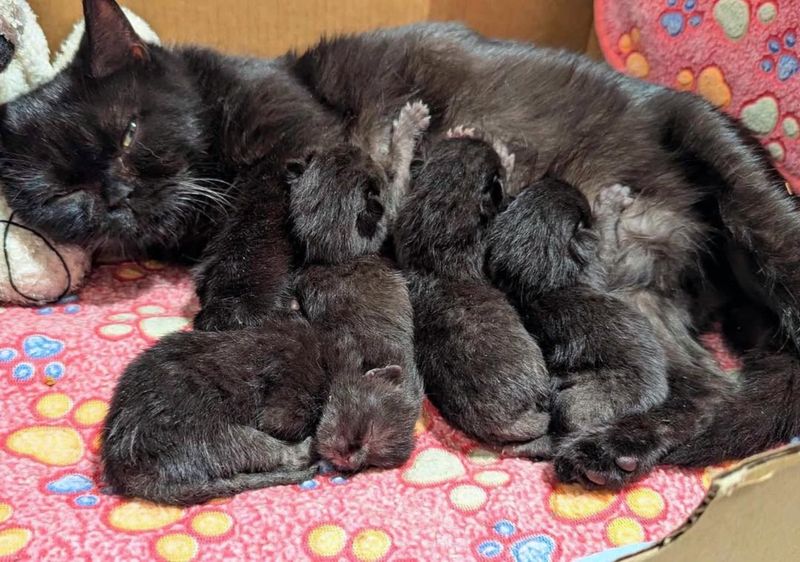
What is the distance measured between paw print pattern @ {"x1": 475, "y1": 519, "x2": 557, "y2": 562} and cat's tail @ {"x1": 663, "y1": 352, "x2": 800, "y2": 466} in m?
0.27

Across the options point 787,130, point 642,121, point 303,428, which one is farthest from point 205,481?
point 787,130

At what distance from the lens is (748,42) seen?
1.59m

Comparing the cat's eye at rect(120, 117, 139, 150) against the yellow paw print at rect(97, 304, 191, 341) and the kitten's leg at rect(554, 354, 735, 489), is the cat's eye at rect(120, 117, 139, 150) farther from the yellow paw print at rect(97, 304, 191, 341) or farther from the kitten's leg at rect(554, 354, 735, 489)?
the kitten's leg at rect(554, 354, 735, 489)

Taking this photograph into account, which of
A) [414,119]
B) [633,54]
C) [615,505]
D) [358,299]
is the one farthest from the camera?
[633,54]

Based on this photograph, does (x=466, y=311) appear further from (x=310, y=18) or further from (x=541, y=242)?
(x=310, y=18)

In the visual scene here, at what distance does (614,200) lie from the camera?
1.47 m

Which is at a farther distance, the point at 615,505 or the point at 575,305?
the point at 575,305

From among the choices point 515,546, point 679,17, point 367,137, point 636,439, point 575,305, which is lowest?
point 515,546

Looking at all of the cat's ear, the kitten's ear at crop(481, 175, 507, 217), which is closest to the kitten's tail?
the kitten's ear at crop(481, 175, 507, 217)

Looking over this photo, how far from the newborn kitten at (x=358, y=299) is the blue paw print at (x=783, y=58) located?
77 cm

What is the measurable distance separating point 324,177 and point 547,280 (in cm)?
47

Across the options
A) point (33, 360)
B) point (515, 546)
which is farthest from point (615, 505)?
point (33, 360)

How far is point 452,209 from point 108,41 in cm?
77

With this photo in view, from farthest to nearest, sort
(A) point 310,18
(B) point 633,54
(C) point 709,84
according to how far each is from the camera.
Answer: (A) point 310,18 → (B) point 633,54 → (C) point 709,84
